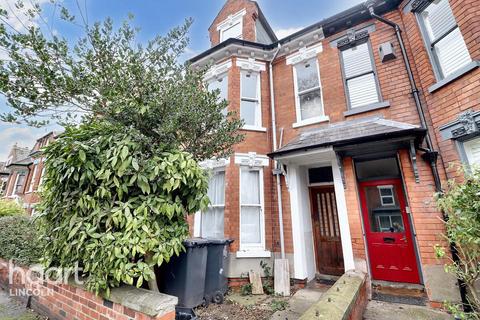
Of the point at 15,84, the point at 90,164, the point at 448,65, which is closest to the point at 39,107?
the point at 15,84

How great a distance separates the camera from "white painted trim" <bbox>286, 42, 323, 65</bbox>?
7379 millimetres

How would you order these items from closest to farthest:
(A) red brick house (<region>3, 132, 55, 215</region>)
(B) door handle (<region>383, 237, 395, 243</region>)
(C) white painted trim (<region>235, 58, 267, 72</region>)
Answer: (B) door handle (<region>383, 237, 395, 243</region>), (C) white painted trim (<region>235, 58, 267, 72</region>), (A) red brick house (<region>3, 132, 55, 215</region>)

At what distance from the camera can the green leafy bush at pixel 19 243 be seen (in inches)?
185

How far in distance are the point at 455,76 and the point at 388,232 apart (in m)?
3.74

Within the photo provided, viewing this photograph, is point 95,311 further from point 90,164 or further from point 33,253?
point 33,253

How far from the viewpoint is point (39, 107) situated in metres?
3.53

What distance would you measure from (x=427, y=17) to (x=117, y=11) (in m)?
7.29

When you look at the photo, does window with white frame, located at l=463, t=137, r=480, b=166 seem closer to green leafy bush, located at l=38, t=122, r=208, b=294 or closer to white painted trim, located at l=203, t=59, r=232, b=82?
green leafy bush, located at l=38, t=122, r=208, b=294

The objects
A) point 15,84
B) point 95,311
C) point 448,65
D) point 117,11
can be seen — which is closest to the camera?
point 95,311

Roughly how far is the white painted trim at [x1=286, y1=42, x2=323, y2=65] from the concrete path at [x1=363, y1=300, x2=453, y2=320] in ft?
23.4

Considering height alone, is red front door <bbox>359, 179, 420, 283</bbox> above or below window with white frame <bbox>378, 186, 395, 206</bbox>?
below

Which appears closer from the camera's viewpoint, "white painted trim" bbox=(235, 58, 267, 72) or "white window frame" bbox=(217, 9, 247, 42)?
"white painted trim" bbox=(235, 58, 267, 72)

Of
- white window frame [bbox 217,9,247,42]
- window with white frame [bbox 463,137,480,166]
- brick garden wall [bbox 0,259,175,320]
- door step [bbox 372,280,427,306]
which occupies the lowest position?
door step [bbox 372,280,427,306]

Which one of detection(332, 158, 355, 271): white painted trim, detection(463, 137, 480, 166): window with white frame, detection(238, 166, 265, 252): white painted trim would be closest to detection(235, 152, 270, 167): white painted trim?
detection(238, 166, 265, 252): white painted trim
